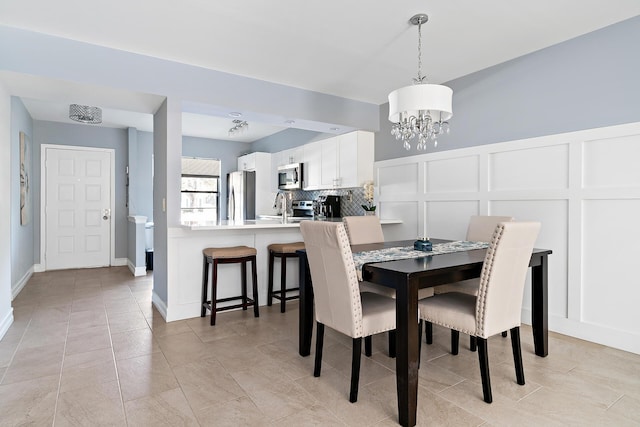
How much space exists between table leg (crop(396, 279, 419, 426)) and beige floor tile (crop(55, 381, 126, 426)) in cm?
140

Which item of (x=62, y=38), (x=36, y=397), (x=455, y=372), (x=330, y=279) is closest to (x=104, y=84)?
(x=62, y=38)

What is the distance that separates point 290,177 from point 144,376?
4109mm

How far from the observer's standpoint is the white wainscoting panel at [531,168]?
3.00 metres

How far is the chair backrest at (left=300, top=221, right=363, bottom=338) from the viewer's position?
1966 mm

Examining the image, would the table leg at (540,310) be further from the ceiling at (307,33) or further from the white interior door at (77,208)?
the white interior door at (77,208)

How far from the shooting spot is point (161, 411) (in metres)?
1.90

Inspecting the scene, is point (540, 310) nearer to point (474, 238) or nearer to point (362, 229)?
point (474, 238)

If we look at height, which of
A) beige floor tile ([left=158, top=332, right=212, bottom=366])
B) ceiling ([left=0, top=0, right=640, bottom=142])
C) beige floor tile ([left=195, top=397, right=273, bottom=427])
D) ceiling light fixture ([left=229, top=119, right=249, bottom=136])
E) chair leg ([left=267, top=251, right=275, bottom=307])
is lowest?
beige floor tile ([left=195, top=397, right=273, bottom=427])

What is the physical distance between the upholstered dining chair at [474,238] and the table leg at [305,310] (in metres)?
0.96

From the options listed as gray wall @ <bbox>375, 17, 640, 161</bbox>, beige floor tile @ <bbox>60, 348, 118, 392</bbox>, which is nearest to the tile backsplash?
gray wall @ <bbox>375, 17, 640, 161</bbox>

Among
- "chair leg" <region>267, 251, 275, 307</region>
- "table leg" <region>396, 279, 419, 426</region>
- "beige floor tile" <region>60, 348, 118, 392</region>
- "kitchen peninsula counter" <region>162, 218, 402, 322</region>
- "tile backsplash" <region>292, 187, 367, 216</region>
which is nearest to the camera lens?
"table leg" <region>396, 279, 419, 426</region>

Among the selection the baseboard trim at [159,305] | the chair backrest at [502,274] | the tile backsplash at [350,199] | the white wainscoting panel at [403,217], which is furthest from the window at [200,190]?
the chair backrest at [502,274]

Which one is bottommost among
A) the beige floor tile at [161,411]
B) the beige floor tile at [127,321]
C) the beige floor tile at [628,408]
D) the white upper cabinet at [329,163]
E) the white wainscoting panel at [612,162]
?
the beige floor tile at [161,411]

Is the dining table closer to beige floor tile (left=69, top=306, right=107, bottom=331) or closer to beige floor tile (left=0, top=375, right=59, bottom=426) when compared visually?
beige floor tile (left=0, top=375, right=59, bottom=426)
